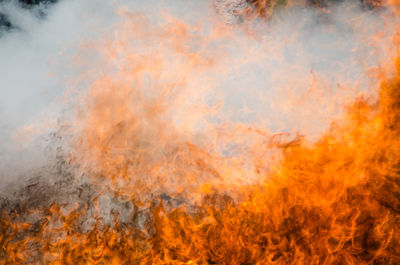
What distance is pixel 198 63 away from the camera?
3.36m

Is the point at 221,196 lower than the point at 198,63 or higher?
lower

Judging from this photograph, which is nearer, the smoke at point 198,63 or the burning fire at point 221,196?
the burning fire at point 221,196

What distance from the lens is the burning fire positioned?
3.01 meters

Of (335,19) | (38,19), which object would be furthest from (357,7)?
(38,19)

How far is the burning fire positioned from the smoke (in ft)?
0.62

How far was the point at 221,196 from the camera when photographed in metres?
3.10

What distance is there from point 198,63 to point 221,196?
1.73m

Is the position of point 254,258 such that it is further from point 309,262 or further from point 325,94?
point 325,94

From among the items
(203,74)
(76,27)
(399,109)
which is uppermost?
(76,27)

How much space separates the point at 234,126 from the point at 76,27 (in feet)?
8.58

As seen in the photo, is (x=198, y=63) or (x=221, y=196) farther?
(x=198, y=63)

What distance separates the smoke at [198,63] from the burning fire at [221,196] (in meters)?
0.19

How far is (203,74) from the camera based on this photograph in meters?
3.31

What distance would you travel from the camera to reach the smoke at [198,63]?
10.3ft
